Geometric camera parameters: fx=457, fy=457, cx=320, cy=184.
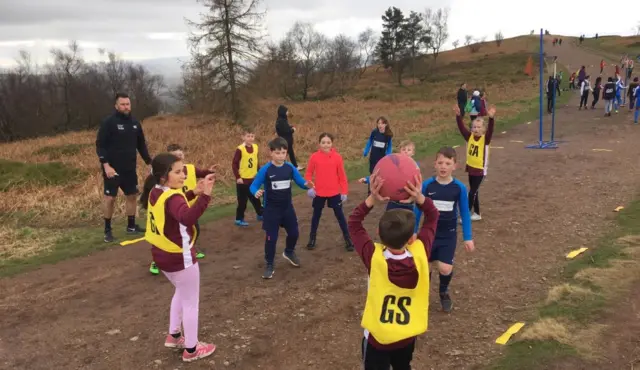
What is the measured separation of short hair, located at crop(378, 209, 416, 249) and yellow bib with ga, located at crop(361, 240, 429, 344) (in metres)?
0.15

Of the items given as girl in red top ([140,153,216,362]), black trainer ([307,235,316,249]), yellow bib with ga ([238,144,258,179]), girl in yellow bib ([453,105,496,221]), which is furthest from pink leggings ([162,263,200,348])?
girl in yellow bib ([453,105,496,221])

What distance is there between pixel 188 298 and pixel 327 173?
352 centimetres

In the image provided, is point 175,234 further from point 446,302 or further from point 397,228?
point 446,302

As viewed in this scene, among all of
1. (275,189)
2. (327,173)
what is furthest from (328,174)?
(275,189)

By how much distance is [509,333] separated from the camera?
5.04 meters

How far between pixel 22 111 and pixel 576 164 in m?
66.3

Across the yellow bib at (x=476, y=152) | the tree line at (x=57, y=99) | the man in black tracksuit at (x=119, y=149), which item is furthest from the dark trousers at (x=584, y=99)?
the tree line at (x=57, y=99)

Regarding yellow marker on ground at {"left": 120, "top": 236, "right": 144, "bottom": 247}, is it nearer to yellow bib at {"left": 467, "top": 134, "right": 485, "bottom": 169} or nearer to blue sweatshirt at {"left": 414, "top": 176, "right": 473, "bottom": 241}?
blue sweatshirt at {"left": 414, "top": 176, "right": 473, "bottom": 241}

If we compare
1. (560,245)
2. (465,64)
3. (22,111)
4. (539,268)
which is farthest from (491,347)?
(465,64)

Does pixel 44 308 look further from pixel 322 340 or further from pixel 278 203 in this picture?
pixel 322 340

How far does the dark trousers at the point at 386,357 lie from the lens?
3.31 metres

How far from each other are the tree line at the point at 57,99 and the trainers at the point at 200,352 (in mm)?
A: 60613

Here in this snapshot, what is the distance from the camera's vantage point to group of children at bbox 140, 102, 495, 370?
3100 millimetres

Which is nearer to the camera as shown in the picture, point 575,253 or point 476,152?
point 575,253
